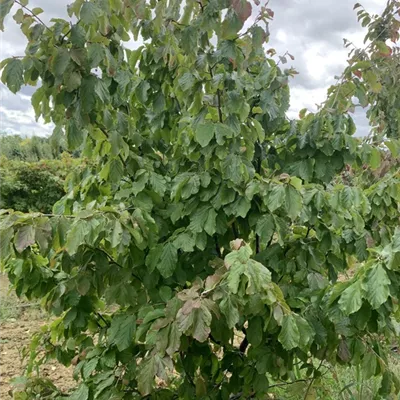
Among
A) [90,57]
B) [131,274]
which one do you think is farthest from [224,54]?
[131,274]

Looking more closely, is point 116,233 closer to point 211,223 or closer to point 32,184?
point 211,223

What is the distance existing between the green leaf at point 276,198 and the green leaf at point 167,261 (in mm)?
389

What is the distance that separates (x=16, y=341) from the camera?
4215 mm

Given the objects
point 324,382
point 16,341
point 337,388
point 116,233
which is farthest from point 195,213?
point 16,341

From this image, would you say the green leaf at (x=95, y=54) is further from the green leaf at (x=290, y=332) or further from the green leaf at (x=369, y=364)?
the green leaf at (x=369, y=364)

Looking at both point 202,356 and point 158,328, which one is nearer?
point 158,328


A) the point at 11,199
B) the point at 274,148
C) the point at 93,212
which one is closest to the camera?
the point at 93,212

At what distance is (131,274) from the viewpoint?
1.68 m

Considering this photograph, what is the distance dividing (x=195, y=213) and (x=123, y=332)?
0.51 m

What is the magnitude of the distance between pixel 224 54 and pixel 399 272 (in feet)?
2.94

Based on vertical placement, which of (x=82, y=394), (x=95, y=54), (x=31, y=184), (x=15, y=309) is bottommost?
(x=15, y=309)

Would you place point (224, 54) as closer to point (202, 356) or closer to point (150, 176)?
point (150, 176)

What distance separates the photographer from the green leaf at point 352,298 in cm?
118

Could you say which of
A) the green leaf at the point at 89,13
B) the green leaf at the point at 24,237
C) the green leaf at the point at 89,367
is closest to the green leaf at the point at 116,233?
the green leaf at the point at 24,237
